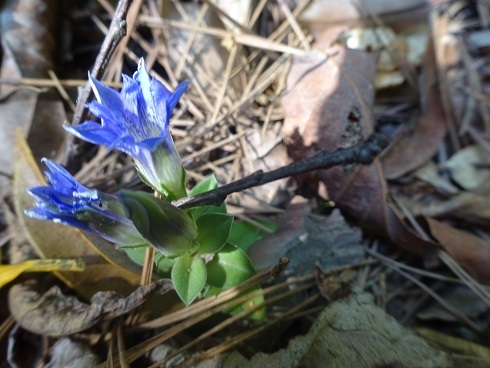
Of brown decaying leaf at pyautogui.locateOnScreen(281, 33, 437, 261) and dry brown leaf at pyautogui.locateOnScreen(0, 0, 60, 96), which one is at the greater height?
dry brown leaf at pyautogui.locateOnScreen(0, 0, 60, 96)

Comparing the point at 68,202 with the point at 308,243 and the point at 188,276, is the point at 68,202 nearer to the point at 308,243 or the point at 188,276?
the point at 188,276

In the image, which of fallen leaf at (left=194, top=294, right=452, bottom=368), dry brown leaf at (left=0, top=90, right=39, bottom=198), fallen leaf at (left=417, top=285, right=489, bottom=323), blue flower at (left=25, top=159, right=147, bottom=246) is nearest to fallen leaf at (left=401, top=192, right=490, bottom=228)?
fallen leaf at (left=417, top=285, right=489, bottom=323)

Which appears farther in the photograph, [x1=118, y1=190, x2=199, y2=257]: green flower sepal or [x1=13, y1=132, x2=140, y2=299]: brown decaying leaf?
[x1=13, y1=132, x2=140, y2=299]: brown decaying leaf

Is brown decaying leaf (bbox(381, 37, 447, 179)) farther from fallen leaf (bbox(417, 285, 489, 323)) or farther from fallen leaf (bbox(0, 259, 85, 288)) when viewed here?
fallen leaf (bbox(0, 259, 85, 288))

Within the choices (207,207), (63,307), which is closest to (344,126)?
(207,207)

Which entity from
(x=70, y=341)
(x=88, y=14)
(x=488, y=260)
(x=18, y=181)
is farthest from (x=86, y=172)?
(x=488, y=260)

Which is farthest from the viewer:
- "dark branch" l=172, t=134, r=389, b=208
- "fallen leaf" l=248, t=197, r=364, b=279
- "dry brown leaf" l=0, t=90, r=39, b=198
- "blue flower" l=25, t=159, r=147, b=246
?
"dry brown leaf" l=0, t=90, r=39, b=198
